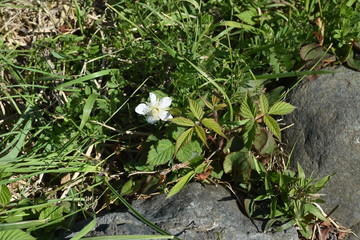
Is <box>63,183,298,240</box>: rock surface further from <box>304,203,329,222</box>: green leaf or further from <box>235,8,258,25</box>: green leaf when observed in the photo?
<box>235,8,258,25</box>: green leaf

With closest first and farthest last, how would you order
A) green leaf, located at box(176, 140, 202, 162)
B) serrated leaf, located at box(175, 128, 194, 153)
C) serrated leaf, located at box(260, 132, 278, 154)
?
serrated leaf, located at box(175, 128, 194, 153)
green leaf, located at box(176, 140, 202, 162)
serrated leaf, located at box(260, 132, 278, 154)

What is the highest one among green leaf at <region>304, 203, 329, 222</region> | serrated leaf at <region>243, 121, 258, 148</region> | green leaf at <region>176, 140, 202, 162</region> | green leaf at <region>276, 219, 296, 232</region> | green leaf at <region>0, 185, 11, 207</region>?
serrated leaf at <region>243, 121, 258, 148</region>

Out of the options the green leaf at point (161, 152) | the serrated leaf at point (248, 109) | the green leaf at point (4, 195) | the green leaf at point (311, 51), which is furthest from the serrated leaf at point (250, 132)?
the green leaf at point (4, 195)

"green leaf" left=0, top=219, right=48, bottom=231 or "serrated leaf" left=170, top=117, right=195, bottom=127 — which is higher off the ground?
"serrated leaf" left=170, top=117, right=195, bottom=127

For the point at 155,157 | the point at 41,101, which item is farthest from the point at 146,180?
the point at 41,101

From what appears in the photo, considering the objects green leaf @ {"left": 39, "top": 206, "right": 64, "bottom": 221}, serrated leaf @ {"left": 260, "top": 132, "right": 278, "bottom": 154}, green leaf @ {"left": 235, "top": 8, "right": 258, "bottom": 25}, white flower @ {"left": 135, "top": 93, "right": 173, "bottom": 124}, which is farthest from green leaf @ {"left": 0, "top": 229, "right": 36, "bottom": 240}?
green leaf @ {"left": 235, "top": 8, "right": 258, "bottom": 25}

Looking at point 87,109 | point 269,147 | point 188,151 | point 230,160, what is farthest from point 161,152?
point 269,147

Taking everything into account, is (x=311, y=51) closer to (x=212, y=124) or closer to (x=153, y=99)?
(x=212, y=124)
